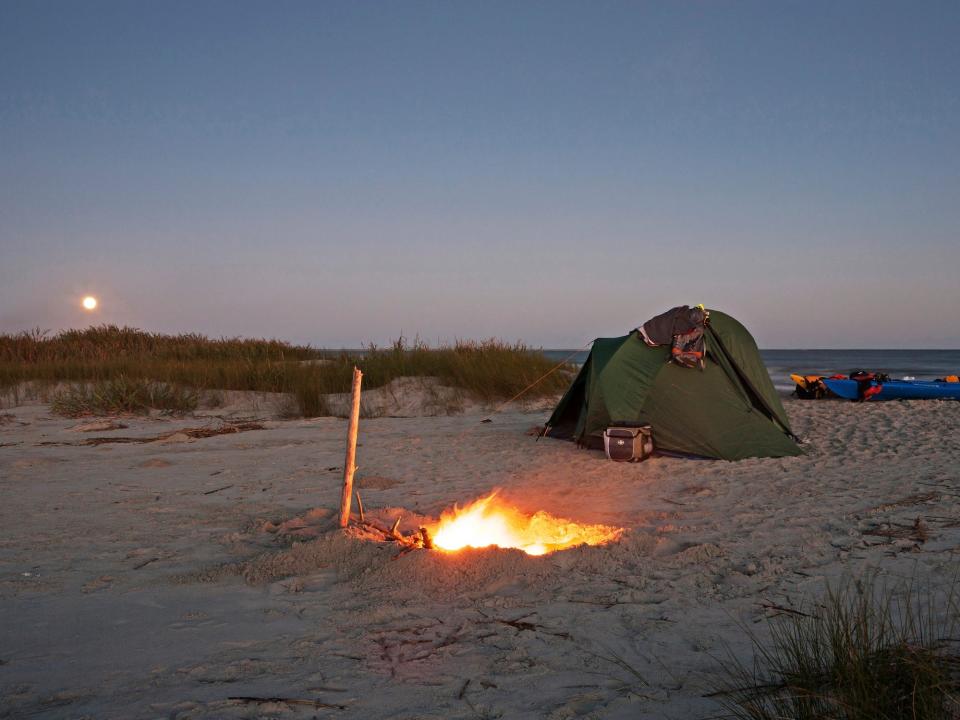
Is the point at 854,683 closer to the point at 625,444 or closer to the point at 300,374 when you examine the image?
the point at 625,444

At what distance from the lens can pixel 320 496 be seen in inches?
241

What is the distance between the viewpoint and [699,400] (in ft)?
25.3

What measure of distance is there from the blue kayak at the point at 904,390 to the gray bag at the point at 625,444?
23.5 ft

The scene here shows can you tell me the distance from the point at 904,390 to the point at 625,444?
7.97 meters

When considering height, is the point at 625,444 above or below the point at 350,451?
below

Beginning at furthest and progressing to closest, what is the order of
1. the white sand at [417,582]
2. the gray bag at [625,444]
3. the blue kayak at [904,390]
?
the blue kayak at [904,390] → the gray bag at [625,444] → the white sand at [417,582]

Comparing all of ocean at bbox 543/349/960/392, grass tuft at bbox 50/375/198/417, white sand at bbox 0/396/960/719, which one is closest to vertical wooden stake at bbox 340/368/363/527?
white sand at bbox 0/396/960/719

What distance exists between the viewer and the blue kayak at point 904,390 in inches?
489

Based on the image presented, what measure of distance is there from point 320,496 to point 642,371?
12.4 ft

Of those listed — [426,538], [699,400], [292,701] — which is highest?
[699,400]

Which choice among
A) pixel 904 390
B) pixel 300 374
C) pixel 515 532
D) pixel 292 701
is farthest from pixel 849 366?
pixel 292 701

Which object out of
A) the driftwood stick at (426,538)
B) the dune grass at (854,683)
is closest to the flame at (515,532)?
the driftwood stick at (426,538)

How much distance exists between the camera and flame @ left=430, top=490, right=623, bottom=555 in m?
4.41

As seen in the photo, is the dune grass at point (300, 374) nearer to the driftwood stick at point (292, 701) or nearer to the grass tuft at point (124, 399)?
the grass tuft at point (124, 399)
